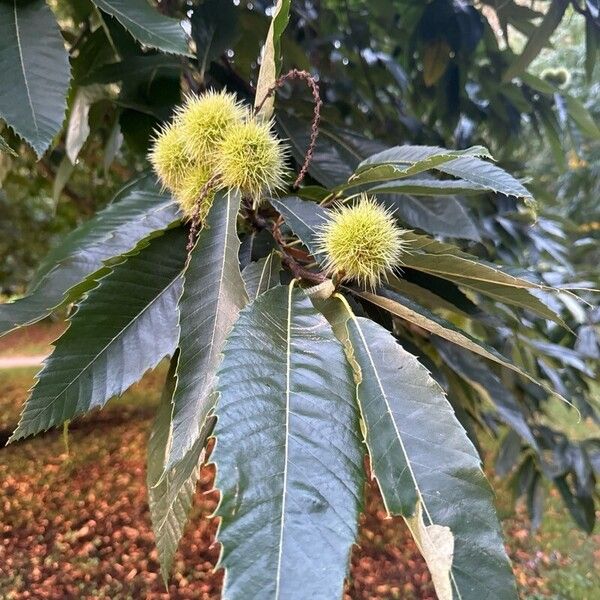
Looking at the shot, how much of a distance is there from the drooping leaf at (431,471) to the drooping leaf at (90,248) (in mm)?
265

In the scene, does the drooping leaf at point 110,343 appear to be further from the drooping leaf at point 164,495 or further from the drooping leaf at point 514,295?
the drooping leaf at point 514,295

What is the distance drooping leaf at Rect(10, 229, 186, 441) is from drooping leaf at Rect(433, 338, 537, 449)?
445 millimetres

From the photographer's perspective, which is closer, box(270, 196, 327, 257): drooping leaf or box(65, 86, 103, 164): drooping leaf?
box(270, 196, 327, 257): drooping leaf

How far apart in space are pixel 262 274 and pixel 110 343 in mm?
152

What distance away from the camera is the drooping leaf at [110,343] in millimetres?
456

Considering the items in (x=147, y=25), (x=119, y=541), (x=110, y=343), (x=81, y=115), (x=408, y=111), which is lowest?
(x=119, y=541)

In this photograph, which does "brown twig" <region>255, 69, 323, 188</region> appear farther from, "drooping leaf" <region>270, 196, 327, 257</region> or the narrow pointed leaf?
the narrow pointed leaf

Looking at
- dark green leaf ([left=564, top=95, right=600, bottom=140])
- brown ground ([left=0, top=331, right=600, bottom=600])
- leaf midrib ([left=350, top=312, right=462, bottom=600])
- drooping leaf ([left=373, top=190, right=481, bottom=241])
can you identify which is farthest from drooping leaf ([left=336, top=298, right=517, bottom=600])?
dark green leaf ([left=564, top=95, right=600, bottom=140])

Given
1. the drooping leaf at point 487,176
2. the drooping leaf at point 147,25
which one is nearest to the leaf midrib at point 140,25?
the drooping leaf at point 147,25

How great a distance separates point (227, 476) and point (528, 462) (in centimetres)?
136

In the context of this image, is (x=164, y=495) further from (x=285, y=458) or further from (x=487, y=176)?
(x=487, y=176)

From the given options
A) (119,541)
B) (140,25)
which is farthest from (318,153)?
(119,541)

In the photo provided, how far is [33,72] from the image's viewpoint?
586mm

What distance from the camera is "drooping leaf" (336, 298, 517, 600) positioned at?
0.34 m
